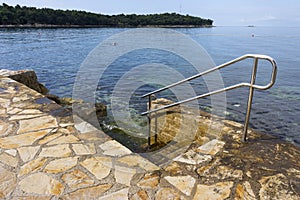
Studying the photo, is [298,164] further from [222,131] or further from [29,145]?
[29,145]

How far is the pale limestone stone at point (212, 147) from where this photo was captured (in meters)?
2.71

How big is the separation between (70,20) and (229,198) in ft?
268

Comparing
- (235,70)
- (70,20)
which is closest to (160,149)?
(235,70)

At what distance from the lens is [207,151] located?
8.95 ft

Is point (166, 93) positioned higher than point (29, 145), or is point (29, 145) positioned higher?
point (29, 145)

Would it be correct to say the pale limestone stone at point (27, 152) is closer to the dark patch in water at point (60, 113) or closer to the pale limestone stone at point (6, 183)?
the pale limestone stone at point (6, 183)

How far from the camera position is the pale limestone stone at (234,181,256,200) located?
6.34 ft

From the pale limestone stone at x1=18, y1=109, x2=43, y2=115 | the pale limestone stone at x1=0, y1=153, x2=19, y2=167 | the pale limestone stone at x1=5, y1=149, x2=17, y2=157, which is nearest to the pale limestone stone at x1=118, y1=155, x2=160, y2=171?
the pale limestone stone at x1=0, y1=153, x2=19, y2=167

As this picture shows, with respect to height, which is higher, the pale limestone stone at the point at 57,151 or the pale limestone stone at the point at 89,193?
the pale limestone stone at the point at 57,151

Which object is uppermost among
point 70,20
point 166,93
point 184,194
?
point 70,20

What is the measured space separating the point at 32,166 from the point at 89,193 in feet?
2.80

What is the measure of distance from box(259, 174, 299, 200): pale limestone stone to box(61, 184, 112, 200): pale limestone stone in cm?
146

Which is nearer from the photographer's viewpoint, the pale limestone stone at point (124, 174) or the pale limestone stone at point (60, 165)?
the pale limestone stone at point (124, 174)

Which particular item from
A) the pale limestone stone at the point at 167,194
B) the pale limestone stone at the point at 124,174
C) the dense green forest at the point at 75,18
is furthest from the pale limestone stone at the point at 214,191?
the dense green forest at the point at 75,18
